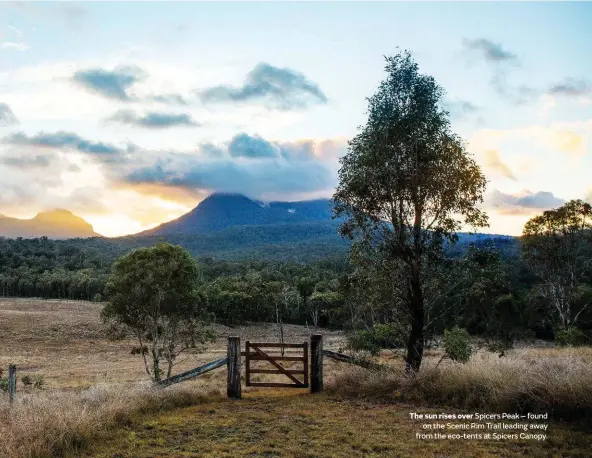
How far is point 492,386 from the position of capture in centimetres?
1073

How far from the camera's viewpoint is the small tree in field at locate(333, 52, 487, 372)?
46.7 ft

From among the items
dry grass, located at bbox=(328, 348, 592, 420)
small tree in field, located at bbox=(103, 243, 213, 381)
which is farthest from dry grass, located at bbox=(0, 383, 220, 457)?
small tree in field, located at bbox=(103, 243, 213, 381)

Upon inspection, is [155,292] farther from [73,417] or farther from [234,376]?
[73,417]

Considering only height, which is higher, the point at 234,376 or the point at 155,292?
the point at 155,292

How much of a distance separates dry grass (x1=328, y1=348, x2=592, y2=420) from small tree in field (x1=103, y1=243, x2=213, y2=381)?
15.9 m

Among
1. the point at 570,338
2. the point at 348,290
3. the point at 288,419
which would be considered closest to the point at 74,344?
the point at 570,338

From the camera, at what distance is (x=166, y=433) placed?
971 centimetres

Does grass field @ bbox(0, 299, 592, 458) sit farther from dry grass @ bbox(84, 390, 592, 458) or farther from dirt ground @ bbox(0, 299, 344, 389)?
dirt ground @ bbox(0, 299, 344, 389)

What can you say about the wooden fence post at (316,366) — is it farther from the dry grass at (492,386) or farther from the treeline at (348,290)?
the treeline at (348,290)

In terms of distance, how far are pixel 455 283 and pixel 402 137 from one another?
489 centimetres

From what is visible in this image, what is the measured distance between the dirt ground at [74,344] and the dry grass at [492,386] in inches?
458

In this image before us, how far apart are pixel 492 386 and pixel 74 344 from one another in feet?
224

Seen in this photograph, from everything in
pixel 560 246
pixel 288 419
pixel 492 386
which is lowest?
pixel 288 419

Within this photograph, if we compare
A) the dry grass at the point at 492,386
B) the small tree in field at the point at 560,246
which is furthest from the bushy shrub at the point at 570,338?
the dry grass at the point at 492,386
